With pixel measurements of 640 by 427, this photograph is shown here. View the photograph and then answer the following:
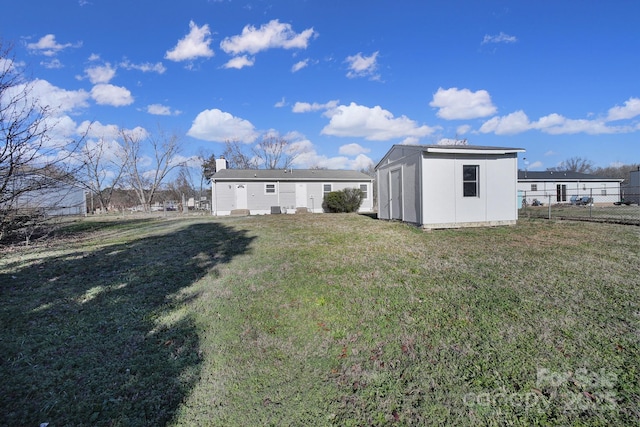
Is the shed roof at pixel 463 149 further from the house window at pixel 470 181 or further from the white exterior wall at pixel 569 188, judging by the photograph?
the white exterior wall at pixel 569 188

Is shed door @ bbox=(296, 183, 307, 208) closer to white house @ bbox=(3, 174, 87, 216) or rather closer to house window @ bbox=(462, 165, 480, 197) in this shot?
house window @ bbox=(462, 165, 480, 197)

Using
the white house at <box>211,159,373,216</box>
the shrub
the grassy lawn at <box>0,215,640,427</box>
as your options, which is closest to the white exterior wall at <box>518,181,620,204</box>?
the white house at <box>211,159,373,216</box>

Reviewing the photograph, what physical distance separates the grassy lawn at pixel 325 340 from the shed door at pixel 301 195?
16108 millimetres

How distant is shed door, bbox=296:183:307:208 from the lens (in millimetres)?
22266

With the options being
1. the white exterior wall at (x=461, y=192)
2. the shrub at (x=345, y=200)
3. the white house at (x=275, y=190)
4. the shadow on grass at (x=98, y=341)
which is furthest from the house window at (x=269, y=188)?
the shadow on grass at (x=98, y=341)

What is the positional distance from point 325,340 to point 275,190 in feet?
62.7

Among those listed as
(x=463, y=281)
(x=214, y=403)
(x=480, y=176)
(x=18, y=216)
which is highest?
(x=480, y=176)

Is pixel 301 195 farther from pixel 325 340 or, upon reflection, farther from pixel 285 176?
pixel 325 340

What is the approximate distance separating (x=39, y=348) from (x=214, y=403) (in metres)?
2.13

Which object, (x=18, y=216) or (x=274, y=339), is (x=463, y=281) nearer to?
(x=274, y=339)

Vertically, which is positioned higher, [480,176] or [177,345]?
[480,176]

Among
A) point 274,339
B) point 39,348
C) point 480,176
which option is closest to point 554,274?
point 274,339

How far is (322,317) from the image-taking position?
377 centimetres

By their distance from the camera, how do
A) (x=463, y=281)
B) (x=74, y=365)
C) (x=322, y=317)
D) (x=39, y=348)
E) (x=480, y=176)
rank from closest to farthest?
(x=74, y=365), (x=39, y=348), (x=322, y=317), (x=463, y=281), (x=480, y=176)
